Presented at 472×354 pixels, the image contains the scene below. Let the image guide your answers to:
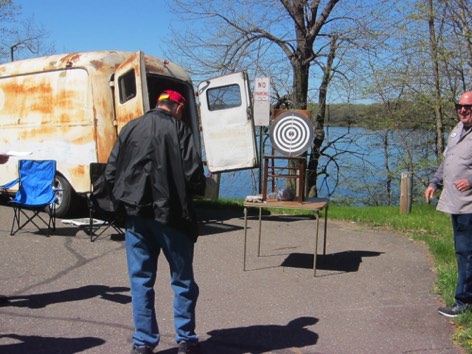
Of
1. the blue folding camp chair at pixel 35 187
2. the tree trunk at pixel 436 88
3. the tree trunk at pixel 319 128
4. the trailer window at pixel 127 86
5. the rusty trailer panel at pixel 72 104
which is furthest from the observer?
the tree trunk at pixel 319 128

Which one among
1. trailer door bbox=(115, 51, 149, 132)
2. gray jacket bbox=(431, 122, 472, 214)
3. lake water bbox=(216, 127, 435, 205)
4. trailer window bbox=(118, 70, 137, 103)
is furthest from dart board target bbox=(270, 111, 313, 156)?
lake water bbox=(216, 127, 435, 205)

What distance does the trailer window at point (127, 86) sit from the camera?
8.49 metres

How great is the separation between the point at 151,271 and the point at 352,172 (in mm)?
14783

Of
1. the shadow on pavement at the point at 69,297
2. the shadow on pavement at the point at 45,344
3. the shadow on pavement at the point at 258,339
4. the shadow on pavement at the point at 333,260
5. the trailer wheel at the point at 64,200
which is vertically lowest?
the shadow on pavement at the point at 45,344

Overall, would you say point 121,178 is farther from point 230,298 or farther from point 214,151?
point 214,151

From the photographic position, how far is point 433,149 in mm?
15875

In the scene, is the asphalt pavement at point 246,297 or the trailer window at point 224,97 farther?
the trailer window at point 224,97

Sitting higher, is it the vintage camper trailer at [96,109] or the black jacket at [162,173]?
the vintage camper trailer at [96,109]

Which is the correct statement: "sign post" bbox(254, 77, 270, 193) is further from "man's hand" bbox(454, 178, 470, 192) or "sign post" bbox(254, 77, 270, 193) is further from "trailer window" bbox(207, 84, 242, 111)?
"man's hand" bbox(454, 178, 470, 192)

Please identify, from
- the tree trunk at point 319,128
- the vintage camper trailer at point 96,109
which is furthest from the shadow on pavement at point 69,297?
the tree trunk at point 319,128

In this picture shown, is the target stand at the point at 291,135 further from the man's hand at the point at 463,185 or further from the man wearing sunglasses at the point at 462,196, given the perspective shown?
the man's hand at the point at 463,185

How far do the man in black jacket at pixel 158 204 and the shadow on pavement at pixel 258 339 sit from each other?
379mm

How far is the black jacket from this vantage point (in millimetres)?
3588

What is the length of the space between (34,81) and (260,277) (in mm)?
6045
